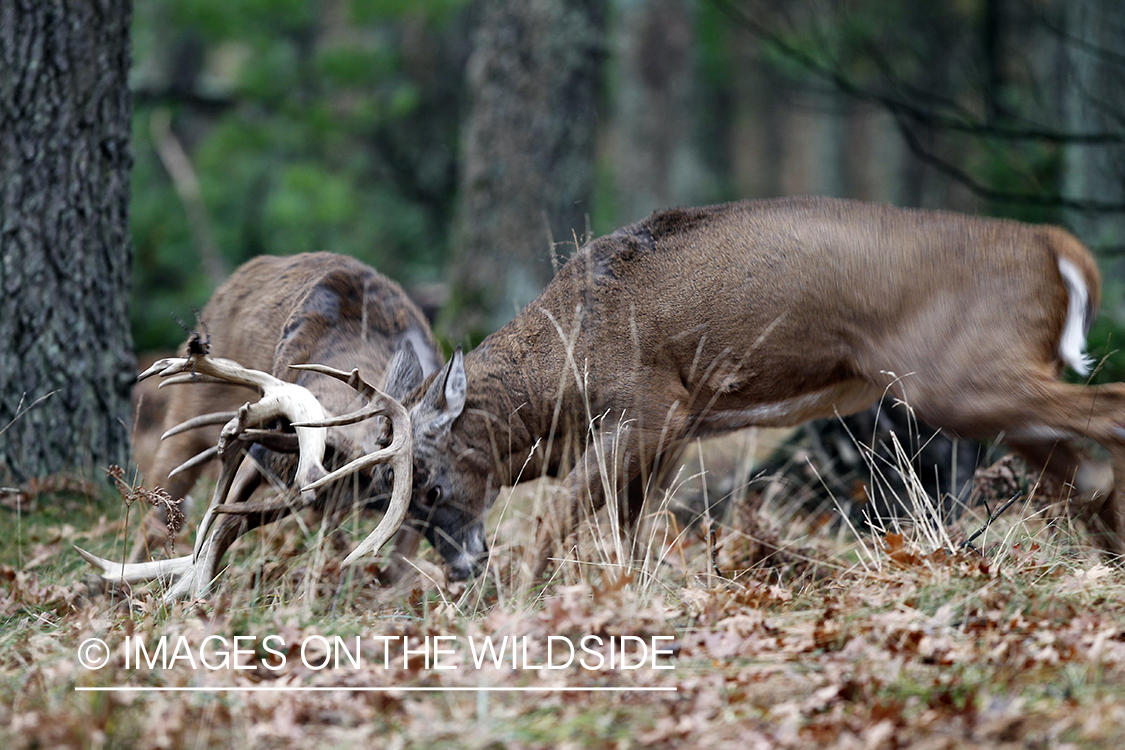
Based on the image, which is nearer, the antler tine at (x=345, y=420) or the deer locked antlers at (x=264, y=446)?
the deer locked antlers at (x=264, y=446)

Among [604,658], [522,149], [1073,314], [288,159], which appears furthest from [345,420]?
[288,159]

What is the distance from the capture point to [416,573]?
209 inches

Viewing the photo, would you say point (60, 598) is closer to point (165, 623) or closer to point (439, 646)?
point (165, 623)

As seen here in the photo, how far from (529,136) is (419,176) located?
6001 mm

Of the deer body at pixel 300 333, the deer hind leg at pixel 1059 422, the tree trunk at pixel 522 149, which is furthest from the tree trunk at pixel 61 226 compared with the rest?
the deer hind leg at pixel 1059 422

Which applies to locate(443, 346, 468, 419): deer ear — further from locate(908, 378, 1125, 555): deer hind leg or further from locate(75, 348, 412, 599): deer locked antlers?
locate(908, 378, 1125, 555): deer hind leg

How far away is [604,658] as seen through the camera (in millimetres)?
3553

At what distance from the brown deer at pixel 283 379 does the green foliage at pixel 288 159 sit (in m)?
5.93

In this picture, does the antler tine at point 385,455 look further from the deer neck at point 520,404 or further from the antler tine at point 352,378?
the deer neck at point 520,404

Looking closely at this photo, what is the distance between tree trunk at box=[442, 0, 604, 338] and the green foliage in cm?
333

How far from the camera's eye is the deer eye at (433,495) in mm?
5355

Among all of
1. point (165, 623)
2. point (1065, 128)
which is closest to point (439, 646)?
point (165, 623)

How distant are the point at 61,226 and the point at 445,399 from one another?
2.50 meters

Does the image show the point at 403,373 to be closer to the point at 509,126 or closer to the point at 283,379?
the point at 283,379
